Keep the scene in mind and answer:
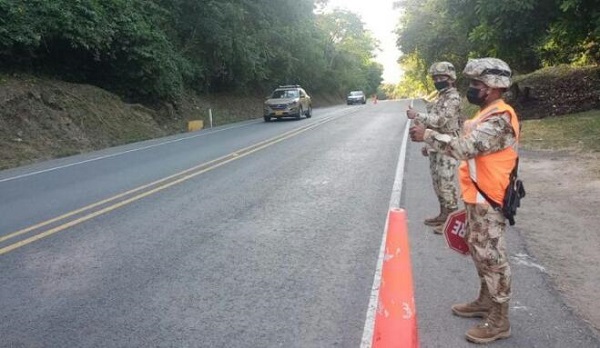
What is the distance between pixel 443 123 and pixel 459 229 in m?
2.36

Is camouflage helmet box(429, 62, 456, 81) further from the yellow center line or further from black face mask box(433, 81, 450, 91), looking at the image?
the yellow center line

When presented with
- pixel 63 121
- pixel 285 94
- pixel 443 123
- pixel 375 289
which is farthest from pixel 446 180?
pixel 285 94

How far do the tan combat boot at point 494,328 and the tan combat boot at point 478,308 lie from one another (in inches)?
11.6

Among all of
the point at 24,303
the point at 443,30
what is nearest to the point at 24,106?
the point at 24,303

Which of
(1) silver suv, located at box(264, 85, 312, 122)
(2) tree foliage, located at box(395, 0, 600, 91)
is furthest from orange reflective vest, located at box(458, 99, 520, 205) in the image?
(1) silver suv, located at box(264, 85, 312, 122)

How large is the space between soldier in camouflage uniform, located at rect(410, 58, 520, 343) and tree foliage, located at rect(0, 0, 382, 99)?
16272 mm

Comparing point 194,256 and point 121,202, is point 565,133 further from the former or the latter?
point 194,256

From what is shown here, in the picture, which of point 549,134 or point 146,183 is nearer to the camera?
point 146,183

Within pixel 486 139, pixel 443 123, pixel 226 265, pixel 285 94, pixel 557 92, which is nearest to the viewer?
pixel 486 139

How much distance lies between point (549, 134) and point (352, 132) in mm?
6196

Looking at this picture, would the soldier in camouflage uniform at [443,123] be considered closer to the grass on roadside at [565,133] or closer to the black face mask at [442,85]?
the black face mask at [442,85]

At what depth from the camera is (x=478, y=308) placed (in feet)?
13.1

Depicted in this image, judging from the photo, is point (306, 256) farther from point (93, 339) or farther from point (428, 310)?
point (93, 339)

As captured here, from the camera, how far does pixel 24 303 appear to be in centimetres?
434
